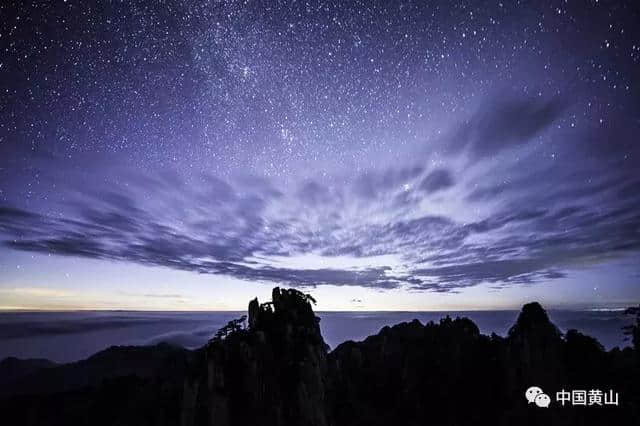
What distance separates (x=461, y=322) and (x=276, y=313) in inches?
1317

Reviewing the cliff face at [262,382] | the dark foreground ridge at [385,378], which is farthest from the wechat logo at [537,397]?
the cliff face at [262,382]

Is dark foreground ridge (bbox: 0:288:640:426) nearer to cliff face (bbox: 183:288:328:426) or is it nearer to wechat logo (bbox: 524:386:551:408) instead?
cliff face (bbox: 183:288:328:426)

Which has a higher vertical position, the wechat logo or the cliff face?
the cliff face

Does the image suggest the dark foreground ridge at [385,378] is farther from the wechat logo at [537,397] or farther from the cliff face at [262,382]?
the wechat logo at [537,397]

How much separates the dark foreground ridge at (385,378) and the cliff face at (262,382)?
98 mm

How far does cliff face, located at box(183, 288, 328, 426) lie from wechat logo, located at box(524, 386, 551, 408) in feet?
83.5

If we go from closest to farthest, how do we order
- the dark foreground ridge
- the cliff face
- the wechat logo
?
the cliff face < the dark foreground ridge < the wechat logo

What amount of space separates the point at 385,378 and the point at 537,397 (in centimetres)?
2157

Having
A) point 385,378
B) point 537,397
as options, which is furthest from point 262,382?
point 537,397

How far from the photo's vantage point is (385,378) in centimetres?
5238

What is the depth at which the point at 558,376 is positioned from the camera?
38844 millimetres

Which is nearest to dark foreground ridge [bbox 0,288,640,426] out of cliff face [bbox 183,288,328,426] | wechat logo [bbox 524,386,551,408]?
Answer: cliff face [bbox 183,288,328,426]

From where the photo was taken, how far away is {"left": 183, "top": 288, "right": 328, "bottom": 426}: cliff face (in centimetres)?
3103

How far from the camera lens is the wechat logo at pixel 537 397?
3772 cm
